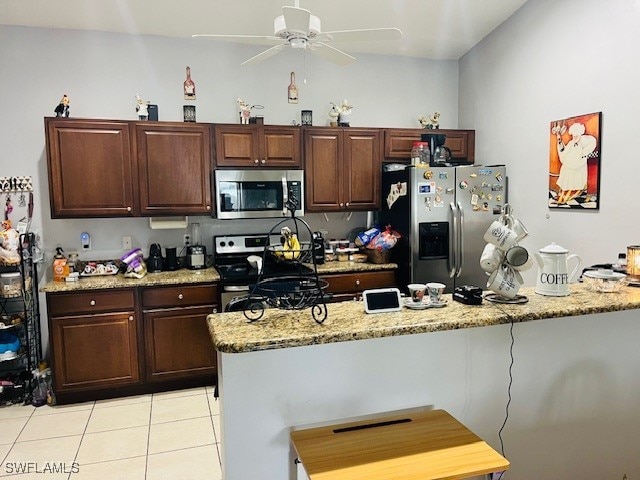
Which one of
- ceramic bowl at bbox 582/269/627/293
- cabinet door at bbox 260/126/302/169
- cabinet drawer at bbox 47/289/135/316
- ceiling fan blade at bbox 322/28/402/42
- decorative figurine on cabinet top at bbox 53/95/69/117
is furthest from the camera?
cabinet door at bbox 260/126/302/169

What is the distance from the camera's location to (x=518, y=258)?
1894 millimetres

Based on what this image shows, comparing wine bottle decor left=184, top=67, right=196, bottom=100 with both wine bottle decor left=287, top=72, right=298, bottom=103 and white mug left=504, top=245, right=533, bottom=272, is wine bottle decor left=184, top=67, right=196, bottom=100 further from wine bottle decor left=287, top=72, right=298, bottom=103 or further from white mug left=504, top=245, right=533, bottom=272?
white mug left=504, top=245, right=533, bottom=272

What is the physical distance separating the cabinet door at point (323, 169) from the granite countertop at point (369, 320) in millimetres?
2096

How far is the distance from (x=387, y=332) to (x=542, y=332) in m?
0.80

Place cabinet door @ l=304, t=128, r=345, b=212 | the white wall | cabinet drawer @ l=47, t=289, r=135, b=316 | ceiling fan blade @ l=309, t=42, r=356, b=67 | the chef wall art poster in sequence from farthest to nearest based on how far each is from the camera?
cabinet door @ l=304, t=128, r=345, b=212
cabinet drawer @ l=47, t=289, r=135, b=316
the chef wall art poster
the white wall
ceiling fan blade @ l=309, t=42, r=356, b=67

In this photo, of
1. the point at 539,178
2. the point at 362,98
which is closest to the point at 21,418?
the point at 362,98

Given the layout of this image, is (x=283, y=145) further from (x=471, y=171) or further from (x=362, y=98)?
(x=471, y=171)

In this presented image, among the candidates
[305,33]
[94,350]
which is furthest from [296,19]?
[94,350]

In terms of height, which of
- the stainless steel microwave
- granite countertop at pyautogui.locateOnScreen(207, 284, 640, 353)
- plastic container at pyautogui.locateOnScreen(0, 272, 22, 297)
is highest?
the stainless steel microwave

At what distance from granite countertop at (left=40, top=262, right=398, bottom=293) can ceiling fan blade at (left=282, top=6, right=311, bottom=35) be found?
1930 millimetres

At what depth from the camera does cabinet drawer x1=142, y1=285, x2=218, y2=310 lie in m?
3.44

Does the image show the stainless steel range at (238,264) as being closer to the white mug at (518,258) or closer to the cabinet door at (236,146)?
the cabinet door at (236,146)

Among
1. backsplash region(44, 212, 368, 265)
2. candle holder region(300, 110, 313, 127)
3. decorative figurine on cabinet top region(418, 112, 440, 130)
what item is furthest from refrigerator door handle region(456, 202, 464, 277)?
candle holder region(300, 110, 313, 127)

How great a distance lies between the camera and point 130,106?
3.81 meters
